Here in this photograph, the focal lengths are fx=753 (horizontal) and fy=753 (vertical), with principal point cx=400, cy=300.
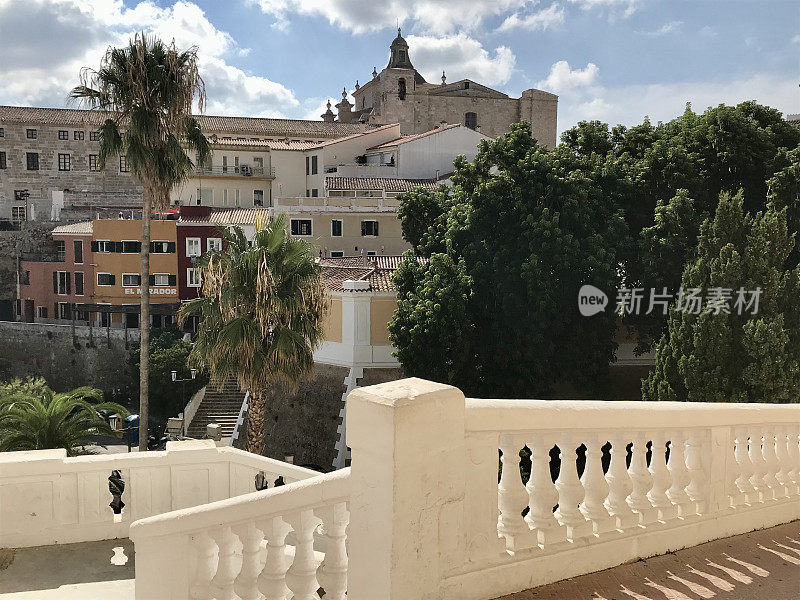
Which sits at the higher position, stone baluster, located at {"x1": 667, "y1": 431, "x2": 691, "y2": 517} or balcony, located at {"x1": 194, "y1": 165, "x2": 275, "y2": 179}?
balcony, located at {"x1": 194, "y1": 165, "x2": 275, "y2": 179}

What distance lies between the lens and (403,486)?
2885 millimetres

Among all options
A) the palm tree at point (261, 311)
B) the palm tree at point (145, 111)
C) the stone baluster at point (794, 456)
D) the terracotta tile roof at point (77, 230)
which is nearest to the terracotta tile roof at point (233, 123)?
the terracotta tile roof at point (77, 230)

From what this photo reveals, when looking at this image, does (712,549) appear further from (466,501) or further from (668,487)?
(466,501)

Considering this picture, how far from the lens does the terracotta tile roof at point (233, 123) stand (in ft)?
182

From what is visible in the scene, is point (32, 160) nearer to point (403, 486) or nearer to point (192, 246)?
point (192, 246)

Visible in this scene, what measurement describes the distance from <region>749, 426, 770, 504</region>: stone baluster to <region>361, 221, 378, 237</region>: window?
3338 centimetres

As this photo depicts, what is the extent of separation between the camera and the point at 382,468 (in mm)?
2891

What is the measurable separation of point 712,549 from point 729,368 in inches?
461

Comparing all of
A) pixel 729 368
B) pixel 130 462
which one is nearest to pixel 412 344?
pixel 729 368

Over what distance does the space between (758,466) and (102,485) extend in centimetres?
586

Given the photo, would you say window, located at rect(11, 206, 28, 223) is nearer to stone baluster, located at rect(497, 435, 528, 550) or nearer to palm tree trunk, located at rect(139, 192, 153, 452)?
palm tree trunk, located at rect(139, 192, 153, 452)

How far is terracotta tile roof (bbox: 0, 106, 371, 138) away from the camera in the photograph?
182ft

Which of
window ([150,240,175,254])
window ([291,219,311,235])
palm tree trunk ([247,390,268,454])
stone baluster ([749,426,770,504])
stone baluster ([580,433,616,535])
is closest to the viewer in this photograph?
stone baluster ([580,433,616,535])

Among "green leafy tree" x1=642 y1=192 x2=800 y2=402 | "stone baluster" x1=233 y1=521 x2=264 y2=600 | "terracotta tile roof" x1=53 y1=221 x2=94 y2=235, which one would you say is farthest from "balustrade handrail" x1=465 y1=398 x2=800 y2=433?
"terracotta tile roof" x1=53 y1=221 x2=94 y2=235
